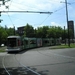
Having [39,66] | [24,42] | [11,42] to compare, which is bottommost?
[39,66]

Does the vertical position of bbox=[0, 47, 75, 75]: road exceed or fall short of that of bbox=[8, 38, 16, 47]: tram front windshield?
it falls short

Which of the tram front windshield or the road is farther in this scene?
→ the tram front windshield

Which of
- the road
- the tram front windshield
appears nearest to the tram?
the tram front windshield

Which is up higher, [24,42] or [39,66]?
[24,42]

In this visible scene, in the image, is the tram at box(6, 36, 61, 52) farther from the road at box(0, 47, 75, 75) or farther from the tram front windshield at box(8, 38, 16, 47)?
the road at box(0, 47, 75, 75)

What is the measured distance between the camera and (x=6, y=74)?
15758 millimetres

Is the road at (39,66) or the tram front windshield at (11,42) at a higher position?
the tram front windshield at (11,42)

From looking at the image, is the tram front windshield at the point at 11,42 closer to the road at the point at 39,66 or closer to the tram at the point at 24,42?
the tram at the point at 24,42

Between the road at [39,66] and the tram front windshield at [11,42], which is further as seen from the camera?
the tram front windshield at [11,42]

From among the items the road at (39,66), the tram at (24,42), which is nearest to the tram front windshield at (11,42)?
the tram at (24,42)

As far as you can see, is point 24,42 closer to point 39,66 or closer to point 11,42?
point 11,42

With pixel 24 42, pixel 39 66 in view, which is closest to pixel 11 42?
pixel 24 42

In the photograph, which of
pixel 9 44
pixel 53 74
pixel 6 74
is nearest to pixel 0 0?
pixel 6 74

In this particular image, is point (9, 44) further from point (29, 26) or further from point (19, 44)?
point (29, 26)
